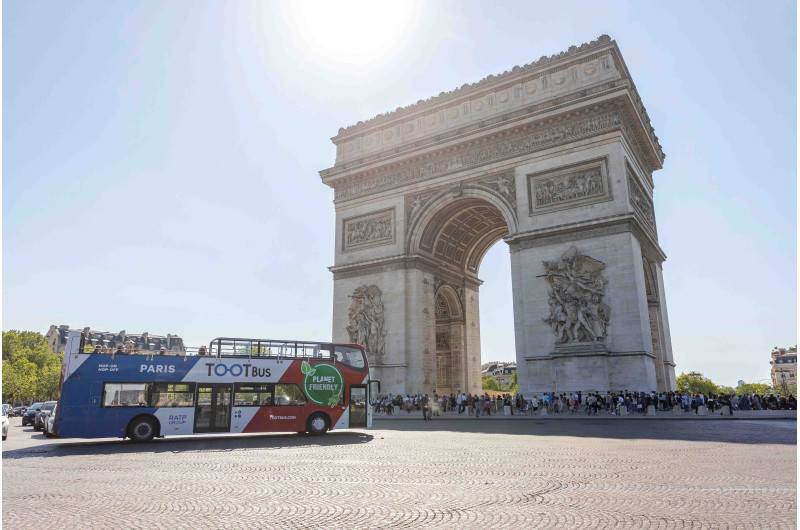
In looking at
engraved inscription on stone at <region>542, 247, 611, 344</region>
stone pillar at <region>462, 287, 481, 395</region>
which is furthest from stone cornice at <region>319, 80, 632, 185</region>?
stone pillar at <region>462, 287, 481, 395</region>

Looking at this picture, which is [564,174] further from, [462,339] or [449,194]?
[462,339]

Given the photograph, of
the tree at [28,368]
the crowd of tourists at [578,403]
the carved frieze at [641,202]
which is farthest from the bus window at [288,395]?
the tree at [28,368]

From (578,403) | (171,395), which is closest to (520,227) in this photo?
(578,403)

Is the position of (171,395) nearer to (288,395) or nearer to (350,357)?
(288,395)

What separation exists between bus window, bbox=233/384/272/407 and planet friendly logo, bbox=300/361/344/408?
3.76 feet

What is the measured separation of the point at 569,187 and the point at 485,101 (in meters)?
7.70

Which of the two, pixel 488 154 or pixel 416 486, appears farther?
pixel 488 154

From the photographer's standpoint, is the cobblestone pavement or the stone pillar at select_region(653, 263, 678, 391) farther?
the stone pillar at select_region(653, 263, 678, 391)

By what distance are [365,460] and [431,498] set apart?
4344 mm

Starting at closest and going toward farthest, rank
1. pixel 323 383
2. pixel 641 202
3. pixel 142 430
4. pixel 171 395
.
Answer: pixel 142 430, pixel 171 395, pixel 323 383, pixel 641 202

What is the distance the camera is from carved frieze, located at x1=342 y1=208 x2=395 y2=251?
3444 cm

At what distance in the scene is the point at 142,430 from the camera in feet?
49.7

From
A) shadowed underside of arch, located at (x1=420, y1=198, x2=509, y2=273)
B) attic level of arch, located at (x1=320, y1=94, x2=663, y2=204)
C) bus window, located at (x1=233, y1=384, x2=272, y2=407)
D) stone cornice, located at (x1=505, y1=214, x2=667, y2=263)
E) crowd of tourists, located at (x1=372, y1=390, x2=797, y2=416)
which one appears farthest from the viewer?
shadowed underside of arch, located at (x1=420, y1=198, x2=509, y2=273)

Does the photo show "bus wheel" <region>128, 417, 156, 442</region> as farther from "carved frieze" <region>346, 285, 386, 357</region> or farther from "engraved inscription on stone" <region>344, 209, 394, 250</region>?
"engraved inscription on stone" <region>344, 209, 394, 250</region>
